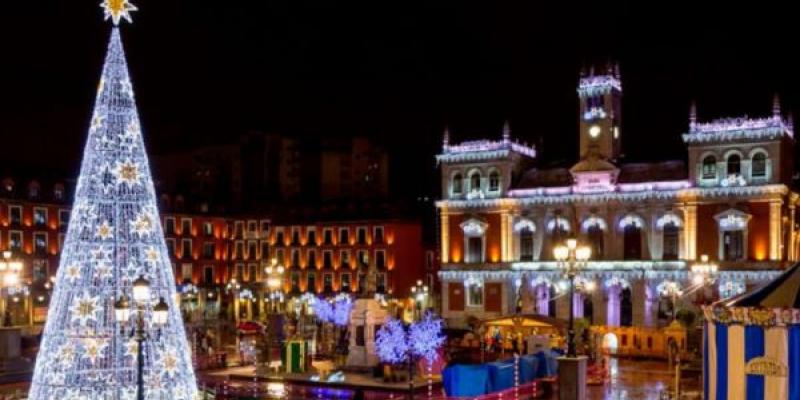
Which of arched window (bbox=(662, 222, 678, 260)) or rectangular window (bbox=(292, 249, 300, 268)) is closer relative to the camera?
arched window (bbox=(662, 222, 678, 260))

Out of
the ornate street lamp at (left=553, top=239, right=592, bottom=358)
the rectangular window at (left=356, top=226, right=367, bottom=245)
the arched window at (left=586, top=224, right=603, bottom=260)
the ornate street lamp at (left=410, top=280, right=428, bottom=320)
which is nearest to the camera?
the ornate street lamp at (left=553, top=239, right=592, bottom=358)

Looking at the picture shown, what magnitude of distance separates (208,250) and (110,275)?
5663cm

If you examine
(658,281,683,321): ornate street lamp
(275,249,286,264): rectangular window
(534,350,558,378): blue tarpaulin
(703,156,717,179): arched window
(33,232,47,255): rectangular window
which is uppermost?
(703,156,717,179): arched window

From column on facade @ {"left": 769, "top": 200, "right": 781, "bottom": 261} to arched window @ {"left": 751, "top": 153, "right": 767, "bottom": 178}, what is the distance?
1726 mm

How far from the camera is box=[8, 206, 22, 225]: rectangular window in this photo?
6312 cm

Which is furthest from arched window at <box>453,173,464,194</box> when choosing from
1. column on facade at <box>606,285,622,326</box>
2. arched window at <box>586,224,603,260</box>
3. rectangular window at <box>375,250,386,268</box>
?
rectangular window at <box>375,250,386,268</box>

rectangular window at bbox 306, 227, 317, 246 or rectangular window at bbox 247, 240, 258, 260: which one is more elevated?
rectangular window at bbox 306, 227, 317, 246

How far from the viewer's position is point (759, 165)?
52562 mm

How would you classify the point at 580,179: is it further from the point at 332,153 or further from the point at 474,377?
the point at 332,153

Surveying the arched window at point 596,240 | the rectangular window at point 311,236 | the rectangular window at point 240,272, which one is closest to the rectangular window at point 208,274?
the rectangular window at point 240,272

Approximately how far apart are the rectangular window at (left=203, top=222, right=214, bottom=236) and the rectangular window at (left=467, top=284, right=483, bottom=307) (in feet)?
86.3

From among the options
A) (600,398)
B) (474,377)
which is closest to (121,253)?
(474,377)

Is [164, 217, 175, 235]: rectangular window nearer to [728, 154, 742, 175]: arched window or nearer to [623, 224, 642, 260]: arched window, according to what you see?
[623, 224, 642, 260]: arched window

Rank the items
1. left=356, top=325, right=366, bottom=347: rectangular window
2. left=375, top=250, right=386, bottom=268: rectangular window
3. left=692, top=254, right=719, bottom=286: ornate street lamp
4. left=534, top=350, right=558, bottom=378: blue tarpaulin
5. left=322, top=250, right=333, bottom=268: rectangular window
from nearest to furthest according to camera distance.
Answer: left=534, top=350, right=558, bottom=378: blue tarpaulin, left=356, top=325, right=366, bottom=347: rectangular window, left=692, top=254, right=719, bottom=286: ornate street lamp, left=375, top=250, right=386, bottom=268: rectangular window, left=322, top=250, right=333, bottom=268: rectangular window
